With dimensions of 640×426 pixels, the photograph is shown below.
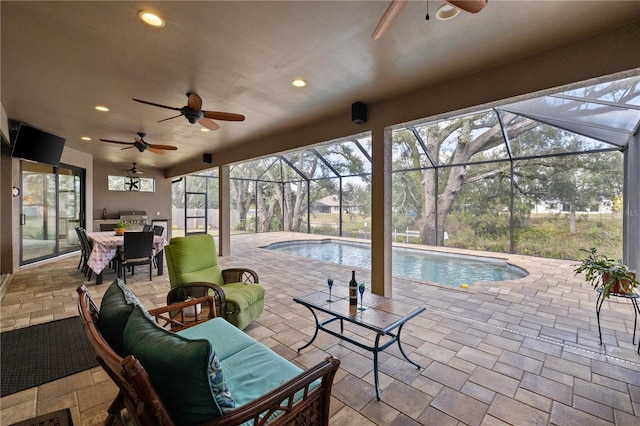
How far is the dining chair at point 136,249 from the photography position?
4.84 meters

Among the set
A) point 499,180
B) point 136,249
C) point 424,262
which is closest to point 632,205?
point 499,180

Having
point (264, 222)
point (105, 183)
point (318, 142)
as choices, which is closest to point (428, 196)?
point (318, 142)

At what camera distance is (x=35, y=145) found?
5.40 metres

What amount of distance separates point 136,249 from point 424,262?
6773 mm

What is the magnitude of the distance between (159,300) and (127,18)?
343cm

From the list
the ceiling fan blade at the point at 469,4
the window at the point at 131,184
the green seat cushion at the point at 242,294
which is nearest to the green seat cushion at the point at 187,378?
the green seat cushion at the point at 242,294

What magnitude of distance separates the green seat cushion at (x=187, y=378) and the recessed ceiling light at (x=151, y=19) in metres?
2.42

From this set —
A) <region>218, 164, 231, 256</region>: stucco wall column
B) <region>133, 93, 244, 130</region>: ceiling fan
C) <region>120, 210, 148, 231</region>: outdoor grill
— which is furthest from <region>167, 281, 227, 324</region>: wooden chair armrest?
<region>120, 210, 148, 231</region>: outdoor grill

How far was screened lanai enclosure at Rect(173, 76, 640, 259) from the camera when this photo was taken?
16.7 ft

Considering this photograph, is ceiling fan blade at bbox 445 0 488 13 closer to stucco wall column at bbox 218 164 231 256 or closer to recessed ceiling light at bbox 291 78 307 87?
recessed ceiling light at bbox 291 78 307 87

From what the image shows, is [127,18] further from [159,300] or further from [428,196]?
[428,196]

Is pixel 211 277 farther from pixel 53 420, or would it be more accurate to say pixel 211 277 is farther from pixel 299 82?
pixel 299 82

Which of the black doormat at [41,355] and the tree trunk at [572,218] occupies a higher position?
the tree trunk at [572,218]

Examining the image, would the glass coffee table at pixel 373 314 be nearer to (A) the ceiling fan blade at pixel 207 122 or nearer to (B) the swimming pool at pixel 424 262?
(A) the ceiling fan blade at pixel 207 122
